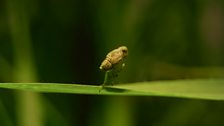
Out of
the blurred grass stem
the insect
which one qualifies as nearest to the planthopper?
the insect

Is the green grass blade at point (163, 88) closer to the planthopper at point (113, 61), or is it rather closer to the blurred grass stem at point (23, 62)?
the planthopper at point (113, 61)

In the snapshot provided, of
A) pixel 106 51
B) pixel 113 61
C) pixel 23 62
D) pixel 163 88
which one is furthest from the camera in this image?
pixel 106 51

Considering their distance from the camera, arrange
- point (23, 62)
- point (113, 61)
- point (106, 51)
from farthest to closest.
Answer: point (106, 51)
point (23, 62)
point (113, 61)

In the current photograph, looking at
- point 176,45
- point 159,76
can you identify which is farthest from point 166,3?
point 159,76

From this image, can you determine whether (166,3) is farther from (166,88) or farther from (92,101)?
(166,88)

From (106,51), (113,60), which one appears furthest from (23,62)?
(113,60)

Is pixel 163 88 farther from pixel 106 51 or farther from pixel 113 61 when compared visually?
pixel 106 51
